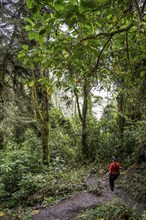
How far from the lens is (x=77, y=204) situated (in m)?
7.66

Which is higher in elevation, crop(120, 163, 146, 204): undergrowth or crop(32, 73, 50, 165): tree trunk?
crop(32, 73, 50, 165): tree trunk

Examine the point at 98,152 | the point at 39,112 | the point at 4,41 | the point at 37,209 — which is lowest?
the point at 37,209

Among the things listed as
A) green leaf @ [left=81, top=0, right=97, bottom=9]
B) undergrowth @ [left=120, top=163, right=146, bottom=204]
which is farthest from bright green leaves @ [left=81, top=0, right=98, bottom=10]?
undergrowth @ [left=120, top=163, right=146, bottom=204]

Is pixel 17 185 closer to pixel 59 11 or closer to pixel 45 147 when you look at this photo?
pixel 45 147

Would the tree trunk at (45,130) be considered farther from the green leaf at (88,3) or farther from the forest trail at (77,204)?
the green leaf at (88,3)

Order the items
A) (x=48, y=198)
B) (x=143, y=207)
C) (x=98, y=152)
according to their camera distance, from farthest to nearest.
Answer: (x=98, y=152) → (x=48, y=198) → (x=143, y=207)

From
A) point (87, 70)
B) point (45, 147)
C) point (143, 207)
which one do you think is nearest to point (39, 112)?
point (45, 147)

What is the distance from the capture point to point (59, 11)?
1.79 metres

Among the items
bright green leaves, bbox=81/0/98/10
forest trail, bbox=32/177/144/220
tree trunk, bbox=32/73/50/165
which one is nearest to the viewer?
bright green leaves, bbox=81/0/98/10

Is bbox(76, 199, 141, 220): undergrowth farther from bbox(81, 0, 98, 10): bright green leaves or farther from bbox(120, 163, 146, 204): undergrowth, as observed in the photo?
bbox(81, 0, 98, 10): bright green leaves

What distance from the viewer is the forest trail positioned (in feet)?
23.2

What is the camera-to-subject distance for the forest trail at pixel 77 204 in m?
7.07

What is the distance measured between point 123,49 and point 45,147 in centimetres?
984

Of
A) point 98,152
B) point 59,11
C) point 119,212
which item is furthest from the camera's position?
point 98,152
